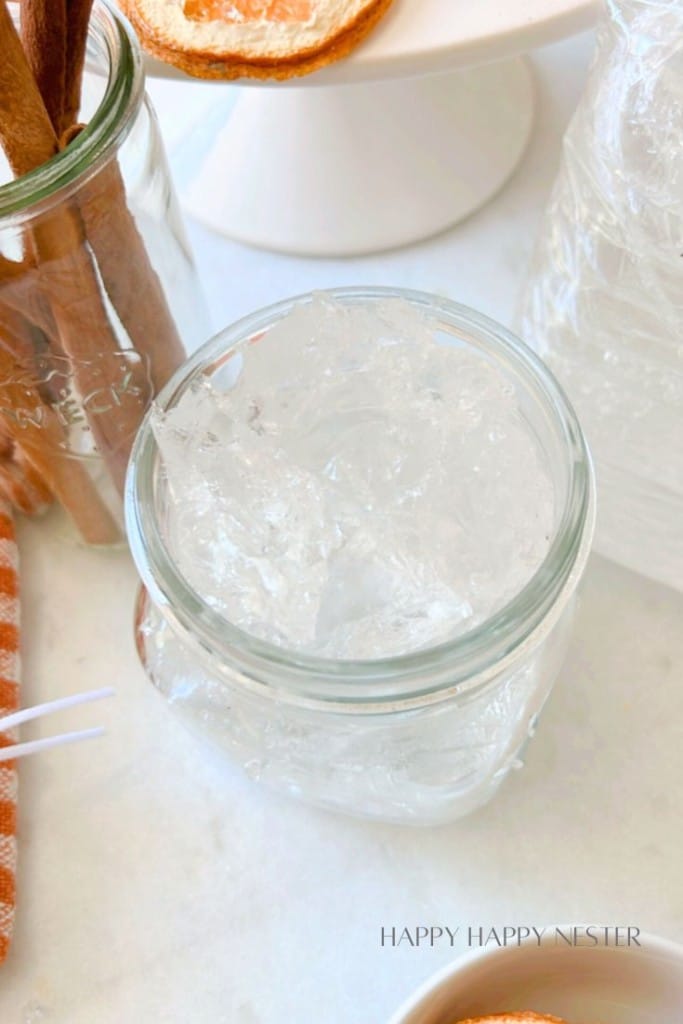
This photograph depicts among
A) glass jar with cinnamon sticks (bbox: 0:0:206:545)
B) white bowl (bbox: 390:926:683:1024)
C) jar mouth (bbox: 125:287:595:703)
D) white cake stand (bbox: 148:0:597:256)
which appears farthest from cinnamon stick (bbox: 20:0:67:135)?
white bowl (bbox: 390:926:683:1024)

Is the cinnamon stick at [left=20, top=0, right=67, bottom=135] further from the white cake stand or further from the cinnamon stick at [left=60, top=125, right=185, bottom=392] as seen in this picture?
the white cake stand

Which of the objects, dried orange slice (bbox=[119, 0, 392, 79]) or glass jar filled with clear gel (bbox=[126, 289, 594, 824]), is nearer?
glass jar filled with clear gel (bbox=[126, 289, 594, 824])

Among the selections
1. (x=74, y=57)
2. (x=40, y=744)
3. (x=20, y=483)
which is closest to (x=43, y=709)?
(x=40, y=744)

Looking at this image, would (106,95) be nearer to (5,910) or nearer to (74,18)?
(74,18)

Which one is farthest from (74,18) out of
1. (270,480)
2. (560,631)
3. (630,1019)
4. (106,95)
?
(630,1019)

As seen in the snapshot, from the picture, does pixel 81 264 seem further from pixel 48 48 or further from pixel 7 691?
pixel 7 691

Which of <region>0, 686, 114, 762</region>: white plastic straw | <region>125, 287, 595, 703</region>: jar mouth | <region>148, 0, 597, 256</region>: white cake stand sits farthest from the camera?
<region>148, 0, 597, 256</region>: white cake stand
